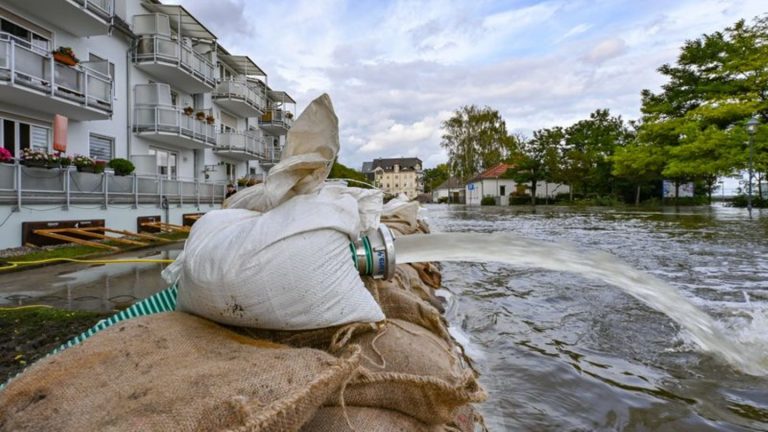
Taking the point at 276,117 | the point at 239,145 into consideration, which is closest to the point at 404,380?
the point at 239,145

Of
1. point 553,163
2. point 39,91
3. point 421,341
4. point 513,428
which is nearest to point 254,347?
point 421,341

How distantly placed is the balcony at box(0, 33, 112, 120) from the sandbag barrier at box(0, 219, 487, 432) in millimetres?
12173

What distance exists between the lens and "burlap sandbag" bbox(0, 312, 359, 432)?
953mm

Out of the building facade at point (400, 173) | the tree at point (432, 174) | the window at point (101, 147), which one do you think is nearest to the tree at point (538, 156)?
the window at point (101, 147)

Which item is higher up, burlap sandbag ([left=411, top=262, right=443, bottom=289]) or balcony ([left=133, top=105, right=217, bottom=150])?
balcony ([left=133, top=105, right=217, bottom=150])

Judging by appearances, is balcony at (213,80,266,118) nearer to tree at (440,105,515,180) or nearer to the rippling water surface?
the rippling water surface

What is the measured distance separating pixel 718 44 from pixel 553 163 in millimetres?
18587

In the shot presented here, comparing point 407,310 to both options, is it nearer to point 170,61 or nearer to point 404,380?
point 404,380

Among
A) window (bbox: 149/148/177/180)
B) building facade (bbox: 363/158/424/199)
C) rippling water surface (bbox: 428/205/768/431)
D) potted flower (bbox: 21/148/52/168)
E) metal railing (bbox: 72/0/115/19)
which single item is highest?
building facade (bbox: 363/158/424/199)

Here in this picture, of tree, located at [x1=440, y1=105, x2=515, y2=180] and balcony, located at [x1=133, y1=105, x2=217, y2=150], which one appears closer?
balcony, located at [x1=133, y1=105, x2=217, y2=150]

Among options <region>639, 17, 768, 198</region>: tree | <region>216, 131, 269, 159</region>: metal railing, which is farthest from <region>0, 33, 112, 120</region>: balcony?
<region>639, 17, 768, 198</region>: tree

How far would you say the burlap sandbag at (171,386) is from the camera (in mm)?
953

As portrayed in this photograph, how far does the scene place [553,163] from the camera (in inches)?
1658

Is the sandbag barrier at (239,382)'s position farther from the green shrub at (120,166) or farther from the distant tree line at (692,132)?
the distant tree line at (692,132)
